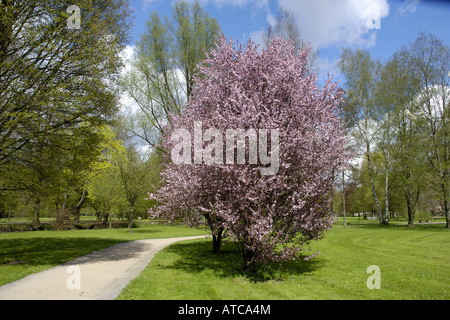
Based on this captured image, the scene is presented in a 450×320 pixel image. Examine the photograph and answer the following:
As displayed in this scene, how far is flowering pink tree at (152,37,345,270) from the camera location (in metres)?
7.15

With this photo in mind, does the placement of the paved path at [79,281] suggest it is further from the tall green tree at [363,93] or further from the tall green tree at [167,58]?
the tall green tree at [363,93]

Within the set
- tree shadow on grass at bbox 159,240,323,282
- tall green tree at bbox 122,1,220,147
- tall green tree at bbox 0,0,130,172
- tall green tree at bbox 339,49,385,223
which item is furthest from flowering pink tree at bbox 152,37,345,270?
tall green tree at bbox 339,49,385,223

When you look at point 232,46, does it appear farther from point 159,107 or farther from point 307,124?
point 159,107

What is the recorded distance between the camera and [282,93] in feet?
25.7

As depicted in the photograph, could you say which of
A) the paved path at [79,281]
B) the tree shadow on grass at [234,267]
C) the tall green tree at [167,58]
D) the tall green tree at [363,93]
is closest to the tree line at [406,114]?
the tall green tree at [363,93]

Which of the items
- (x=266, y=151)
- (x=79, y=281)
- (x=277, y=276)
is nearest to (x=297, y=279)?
(x=277, y=276)

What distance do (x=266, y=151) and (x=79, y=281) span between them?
Result: 560 cm

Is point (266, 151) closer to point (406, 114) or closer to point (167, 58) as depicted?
point (167, 58)

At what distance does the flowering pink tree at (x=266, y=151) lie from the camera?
715 centimetres

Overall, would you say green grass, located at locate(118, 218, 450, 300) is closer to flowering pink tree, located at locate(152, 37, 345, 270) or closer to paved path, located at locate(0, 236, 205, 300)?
paved path, located at locate(0, 236, 205, 300)

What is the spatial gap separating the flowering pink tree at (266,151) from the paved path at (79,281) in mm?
2815

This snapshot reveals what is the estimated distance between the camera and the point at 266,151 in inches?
285

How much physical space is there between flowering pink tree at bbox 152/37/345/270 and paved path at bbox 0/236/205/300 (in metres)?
2.82

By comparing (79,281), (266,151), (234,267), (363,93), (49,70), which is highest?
(363,93)
